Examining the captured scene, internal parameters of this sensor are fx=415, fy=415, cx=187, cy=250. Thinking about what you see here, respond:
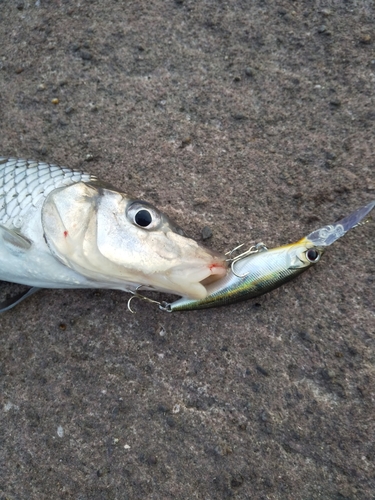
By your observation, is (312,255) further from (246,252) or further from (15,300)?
(15,300)

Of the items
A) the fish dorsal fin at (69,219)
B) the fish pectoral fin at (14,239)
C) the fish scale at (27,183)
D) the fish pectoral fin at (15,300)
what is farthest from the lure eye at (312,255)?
the fish pectoral fin at (15,300)

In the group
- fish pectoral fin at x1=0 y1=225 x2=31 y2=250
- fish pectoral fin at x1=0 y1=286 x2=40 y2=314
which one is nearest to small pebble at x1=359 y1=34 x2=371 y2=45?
fish pectoral fin at x1=0 y1=225 x2=31 y2=250

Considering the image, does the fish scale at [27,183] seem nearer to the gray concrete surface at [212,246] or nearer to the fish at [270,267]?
the gray concrete surface at [212,246]

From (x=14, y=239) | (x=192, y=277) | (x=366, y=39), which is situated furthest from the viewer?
(x=366, y=39)

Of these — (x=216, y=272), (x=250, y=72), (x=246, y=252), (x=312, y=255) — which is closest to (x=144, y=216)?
(x=216, y=272)

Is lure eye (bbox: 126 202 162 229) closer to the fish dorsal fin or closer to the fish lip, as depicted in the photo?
the fish dorsal fin

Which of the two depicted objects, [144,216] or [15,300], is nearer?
[144,216]
